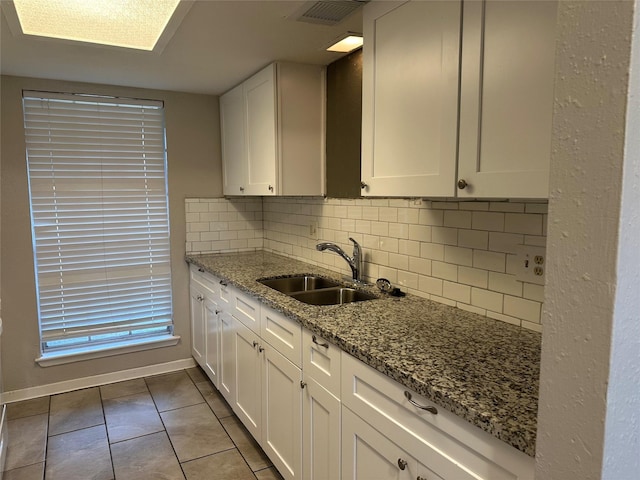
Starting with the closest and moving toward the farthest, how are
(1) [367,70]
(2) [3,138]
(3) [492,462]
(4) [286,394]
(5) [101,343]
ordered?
(3) [492,462]
(1) [367,70]
(4) [286,394]
(2) [3,138]
(5) [101,343]

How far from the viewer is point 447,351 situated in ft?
4.61

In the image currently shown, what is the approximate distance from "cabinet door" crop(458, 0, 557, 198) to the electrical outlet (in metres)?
0.39

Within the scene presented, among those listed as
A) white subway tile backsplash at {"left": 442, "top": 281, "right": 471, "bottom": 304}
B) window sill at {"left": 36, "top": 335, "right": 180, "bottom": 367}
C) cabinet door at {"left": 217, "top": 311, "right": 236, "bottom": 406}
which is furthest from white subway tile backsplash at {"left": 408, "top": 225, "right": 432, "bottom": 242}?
window sill at {"left": 36, "top": 335, "right": 180, "bottom": 367}

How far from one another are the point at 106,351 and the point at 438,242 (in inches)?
105

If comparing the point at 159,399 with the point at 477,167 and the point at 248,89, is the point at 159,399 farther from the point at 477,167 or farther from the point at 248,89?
the point at 477,167

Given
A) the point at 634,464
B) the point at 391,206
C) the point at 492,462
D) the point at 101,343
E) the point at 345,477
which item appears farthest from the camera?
the point at 101,343

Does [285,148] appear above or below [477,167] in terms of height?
above

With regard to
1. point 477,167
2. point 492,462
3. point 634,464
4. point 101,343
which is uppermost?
point 477,167

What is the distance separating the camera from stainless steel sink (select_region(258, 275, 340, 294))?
274 centimetres

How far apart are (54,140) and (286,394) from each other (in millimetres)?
2458

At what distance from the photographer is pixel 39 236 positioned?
123 inches

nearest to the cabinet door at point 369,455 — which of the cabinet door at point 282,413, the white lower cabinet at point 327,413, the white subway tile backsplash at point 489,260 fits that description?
the white lower cabinet at point 327,413

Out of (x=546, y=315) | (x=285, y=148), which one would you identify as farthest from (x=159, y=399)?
(x=546, y=315)

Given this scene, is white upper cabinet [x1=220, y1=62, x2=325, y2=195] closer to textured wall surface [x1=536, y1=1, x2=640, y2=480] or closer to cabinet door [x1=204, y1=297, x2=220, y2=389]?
cabinet door [x1=204, y1=297, x2=220, y2=389]
